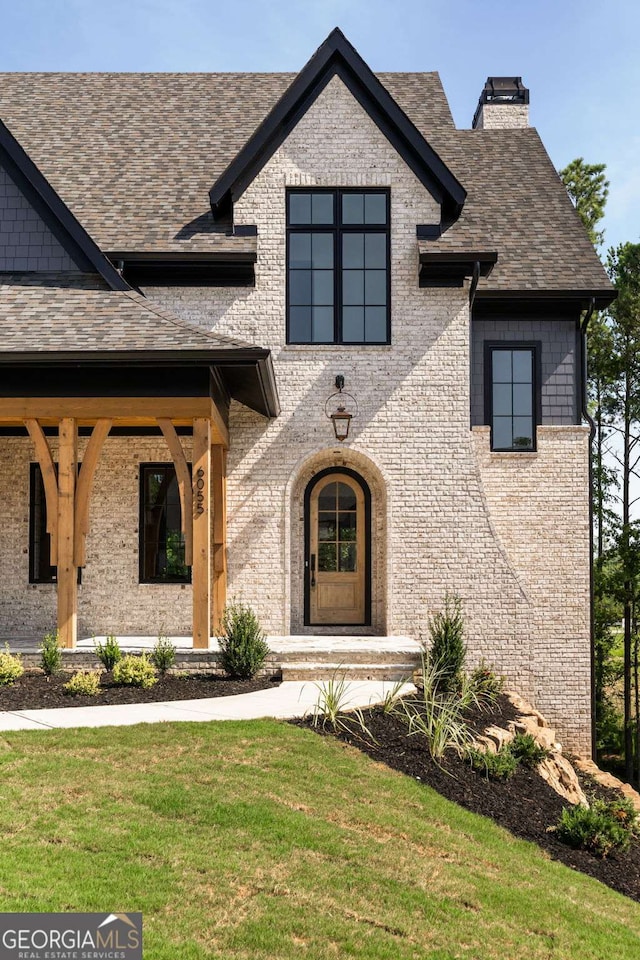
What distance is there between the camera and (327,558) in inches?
551

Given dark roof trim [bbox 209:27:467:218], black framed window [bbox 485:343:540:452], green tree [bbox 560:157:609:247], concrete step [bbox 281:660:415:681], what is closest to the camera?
concrete step [bbox 281:660:415:681]

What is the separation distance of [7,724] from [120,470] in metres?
6.30

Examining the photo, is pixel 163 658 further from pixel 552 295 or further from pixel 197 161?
pixel 197 161

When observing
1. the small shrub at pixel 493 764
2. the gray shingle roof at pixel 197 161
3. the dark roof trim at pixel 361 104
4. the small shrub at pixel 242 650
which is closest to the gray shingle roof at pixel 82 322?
the gray shingle roof at pixel 197 161

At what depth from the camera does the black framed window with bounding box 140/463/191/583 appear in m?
13.8

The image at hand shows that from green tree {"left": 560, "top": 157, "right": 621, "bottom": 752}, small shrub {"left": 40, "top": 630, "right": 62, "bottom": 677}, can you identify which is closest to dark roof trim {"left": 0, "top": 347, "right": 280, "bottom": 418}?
small shrub {"left": 40, "top": 630, "right": 62, "bottom": 677}

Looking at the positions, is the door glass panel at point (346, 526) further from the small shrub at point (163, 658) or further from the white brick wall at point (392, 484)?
the small shrub at point (163, 658)

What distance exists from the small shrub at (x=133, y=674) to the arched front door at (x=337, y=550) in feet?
13.3

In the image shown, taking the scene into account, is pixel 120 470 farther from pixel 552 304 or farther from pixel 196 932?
pixel 196 932

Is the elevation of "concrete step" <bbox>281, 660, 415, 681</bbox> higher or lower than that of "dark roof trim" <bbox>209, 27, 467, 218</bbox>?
lower

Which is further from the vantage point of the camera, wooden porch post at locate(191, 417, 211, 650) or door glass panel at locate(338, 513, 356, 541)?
door glass panel at locate(338, 513, 356, 541)

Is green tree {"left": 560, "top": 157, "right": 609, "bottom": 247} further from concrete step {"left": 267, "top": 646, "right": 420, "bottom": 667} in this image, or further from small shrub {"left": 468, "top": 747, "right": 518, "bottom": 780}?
small shrub {"left": 468, "top": 747, "right": 518, "bottom": 780}

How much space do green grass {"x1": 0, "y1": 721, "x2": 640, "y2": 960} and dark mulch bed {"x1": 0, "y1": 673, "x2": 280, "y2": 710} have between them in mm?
1764

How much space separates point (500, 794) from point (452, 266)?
27.3 ft
